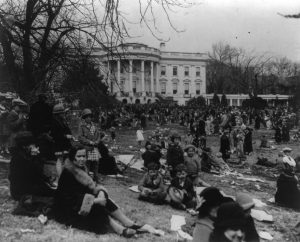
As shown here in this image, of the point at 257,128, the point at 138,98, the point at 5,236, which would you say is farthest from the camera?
the point at 138,98

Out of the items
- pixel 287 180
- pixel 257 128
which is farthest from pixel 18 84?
pixel 257 128

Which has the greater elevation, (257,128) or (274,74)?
(274,74)

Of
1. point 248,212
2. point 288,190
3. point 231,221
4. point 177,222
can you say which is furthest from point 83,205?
point 288,190

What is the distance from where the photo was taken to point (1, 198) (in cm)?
689

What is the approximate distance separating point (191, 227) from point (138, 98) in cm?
6595

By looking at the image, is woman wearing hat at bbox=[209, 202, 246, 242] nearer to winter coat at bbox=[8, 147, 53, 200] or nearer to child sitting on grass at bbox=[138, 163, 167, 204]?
winter coat at bbox=[8, 147, 53, 200]

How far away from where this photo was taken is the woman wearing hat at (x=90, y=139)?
842 centimetres

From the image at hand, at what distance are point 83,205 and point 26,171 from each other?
128 cm

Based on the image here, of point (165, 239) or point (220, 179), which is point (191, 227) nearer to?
point (165, 239)

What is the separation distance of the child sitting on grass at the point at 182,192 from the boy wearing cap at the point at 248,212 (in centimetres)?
375

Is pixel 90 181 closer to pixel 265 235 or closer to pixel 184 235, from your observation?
pixel 184 235

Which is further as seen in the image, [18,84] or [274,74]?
[274,74]

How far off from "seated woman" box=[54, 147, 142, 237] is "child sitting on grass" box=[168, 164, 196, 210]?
6.88 ft

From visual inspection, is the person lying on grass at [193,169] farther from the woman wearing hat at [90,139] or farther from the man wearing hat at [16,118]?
the man wearing hat at [16,118]
